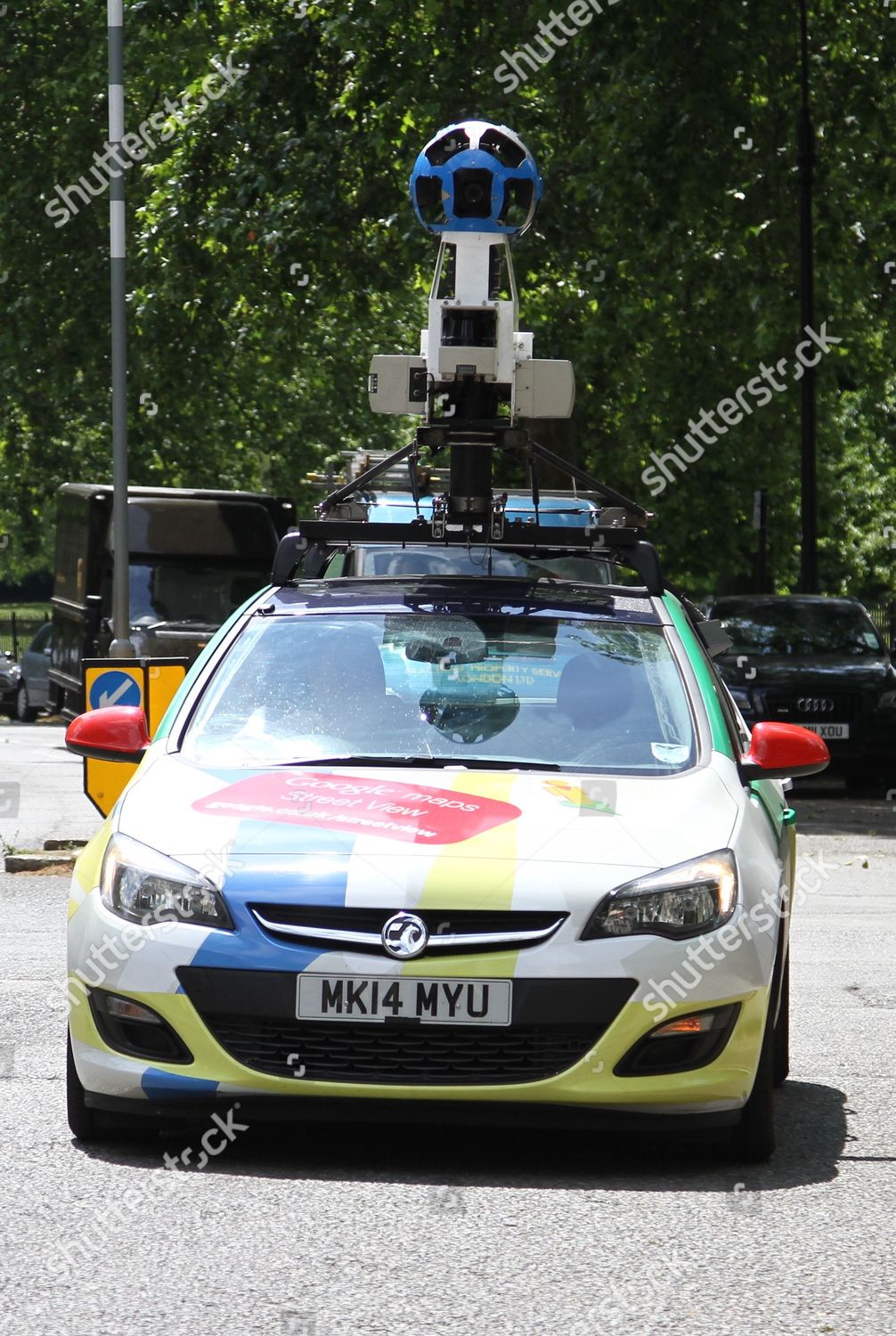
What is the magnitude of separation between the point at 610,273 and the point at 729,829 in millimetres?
20382

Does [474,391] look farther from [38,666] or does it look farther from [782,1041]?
[38,666]

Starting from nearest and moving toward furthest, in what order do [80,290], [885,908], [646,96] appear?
[885,908], [646,96], [80,290]

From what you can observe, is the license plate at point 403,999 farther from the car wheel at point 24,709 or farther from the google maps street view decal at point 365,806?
the car wheel at point 24,709

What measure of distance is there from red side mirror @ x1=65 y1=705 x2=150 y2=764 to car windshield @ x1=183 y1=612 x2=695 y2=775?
228 mm

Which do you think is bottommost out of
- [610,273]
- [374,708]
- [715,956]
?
[715,956]

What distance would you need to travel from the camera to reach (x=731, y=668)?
20.9 meters

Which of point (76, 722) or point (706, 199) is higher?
point (706, 199)

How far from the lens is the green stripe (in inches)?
250

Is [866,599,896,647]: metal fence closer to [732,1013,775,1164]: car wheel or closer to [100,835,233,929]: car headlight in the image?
[732,1013,775,1164]: car wheel

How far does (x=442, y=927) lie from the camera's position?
17.7 ft

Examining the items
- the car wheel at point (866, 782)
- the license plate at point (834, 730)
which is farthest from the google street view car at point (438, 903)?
the car wheel at point (866, 782)

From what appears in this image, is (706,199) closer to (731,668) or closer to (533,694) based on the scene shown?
(731,668)

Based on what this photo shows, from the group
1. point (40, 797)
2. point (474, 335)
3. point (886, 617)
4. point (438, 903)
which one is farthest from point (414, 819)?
point (886, 617)

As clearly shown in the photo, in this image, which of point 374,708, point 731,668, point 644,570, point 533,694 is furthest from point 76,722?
point 731,668
